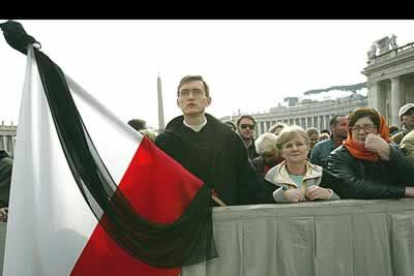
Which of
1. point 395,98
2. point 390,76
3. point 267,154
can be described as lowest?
point 267,154

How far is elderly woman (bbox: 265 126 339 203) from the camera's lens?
2404 millimetres

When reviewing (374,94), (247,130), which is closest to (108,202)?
(247,130)

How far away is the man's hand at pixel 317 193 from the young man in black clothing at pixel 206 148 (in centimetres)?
35

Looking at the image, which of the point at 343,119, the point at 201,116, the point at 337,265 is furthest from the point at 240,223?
the point at 343,119

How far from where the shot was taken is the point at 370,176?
2.57 meters

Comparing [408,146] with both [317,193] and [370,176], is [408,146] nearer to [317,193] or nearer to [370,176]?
[370,176]

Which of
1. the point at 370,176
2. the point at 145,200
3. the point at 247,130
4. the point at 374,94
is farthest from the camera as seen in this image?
the point at 374,94

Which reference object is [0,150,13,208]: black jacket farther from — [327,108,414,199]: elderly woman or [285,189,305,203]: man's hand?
[327,108,414,199]: elderly woman

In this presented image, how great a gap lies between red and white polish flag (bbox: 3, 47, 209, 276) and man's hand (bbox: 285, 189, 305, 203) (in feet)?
1.70

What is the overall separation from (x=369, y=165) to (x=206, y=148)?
1031mm

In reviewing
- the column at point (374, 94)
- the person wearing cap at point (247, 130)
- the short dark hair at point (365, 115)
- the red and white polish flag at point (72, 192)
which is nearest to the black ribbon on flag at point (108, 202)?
the red and white polish flag at point (72, 192)

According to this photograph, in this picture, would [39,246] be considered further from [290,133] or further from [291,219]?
[290,133]

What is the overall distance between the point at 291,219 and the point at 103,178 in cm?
105

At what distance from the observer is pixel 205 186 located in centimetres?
238
